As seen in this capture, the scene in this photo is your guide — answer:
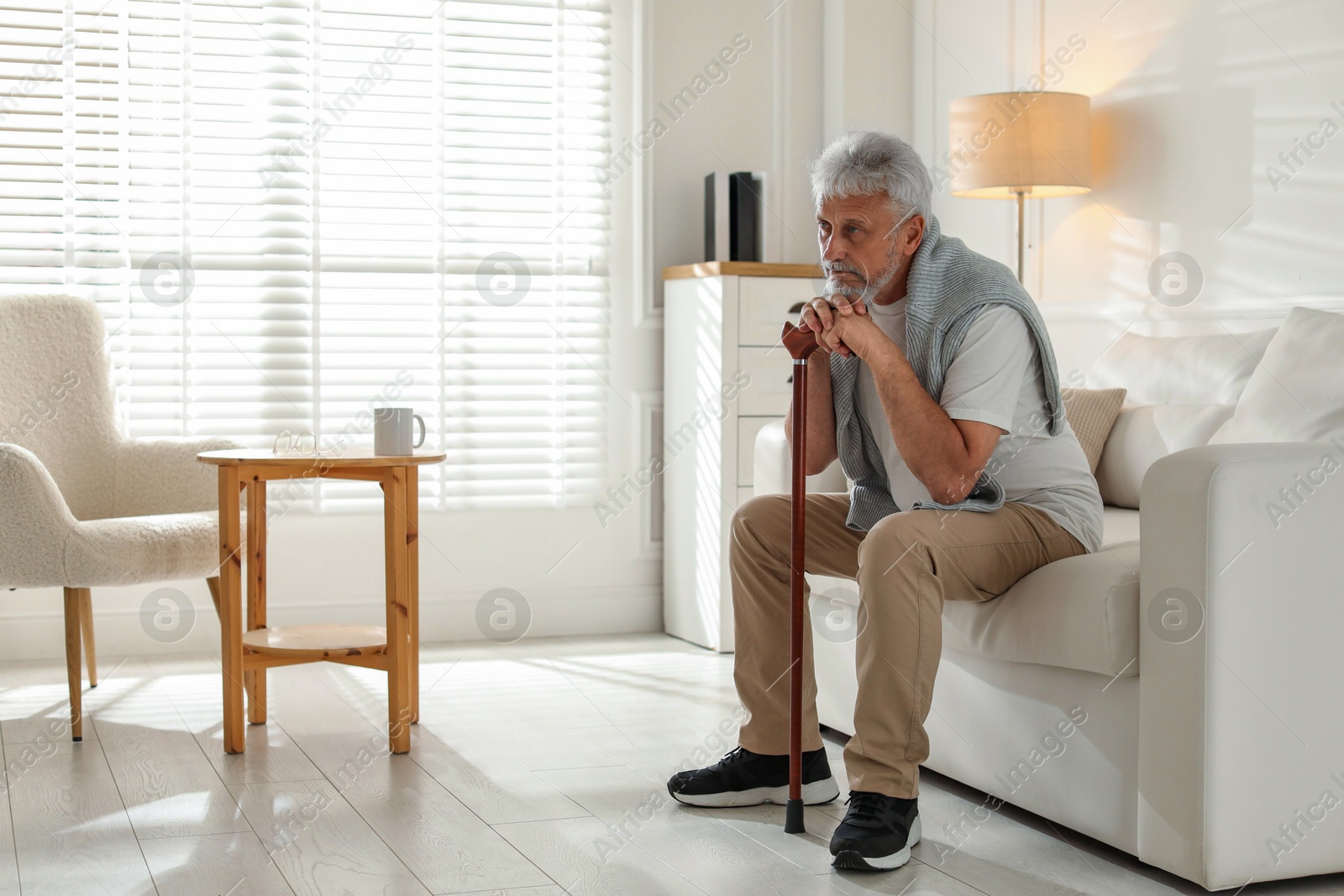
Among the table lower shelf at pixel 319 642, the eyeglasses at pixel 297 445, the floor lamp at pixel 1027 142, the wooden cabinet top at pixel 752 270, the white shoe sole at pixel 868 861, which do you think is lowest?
the white shoe sole at pixel 868 861

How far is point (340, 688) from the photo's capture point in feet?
10.2

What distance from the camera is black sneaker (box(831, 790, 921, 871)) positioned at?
1829 mm

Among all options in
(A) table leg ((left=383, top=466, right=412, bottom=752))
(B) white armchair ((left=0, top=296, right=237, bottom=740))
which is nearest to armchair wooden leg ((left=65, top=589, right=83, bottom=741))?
(B) white armchair ((left=0, top=296, right=237, bottom=740))

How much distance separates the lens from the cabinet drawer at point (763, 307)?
3602 millimetres

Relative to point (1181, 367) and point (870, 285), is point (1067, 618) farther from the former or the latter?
point (1181, 367)

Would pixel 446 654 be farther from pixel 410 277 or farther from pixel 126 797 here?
pixel 126 797

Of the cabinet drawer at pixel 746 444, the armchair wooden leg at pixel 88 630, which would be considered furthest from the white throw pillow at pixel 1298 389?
the armchair wooden leg at pixel 88 630

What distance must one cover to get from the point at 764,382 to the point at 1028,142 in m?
0.98

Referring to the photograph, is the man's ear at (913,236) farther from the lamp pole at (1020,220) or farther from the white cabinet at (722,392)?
the white cabinet at (722,392)

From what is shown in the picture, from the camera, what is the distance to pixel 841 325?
1.97 meters

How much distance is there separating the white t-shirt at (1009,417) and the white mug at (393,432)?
0.96m

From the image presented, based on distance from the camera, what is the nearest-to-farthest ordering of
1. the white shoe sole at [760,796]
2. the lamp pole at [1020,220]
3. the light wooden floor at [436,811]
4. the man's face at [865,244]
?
the light wooden floor at [436,811], the man's face at [865,244], the white shoe sole at [760,796], the lamp pole at [1020,220]

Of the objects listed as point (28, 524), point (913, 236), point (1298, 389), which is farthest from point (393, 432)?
point (1298, 389)

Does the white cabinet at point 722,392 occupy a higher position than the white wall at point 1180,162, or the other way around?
the white wall at point 1180,162
